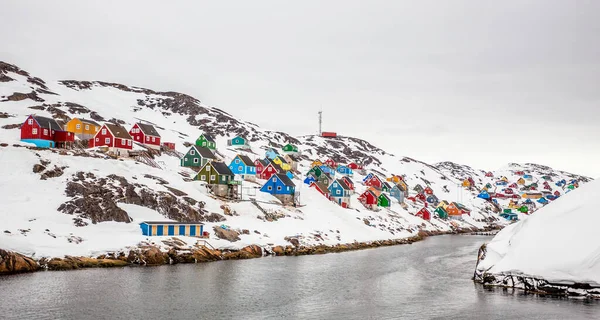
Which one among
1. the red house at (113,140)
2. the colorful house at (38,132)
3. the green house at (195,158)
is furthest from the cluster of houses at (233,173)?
the colorful house at (38,132)

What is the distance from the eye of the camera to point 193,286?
143 feet

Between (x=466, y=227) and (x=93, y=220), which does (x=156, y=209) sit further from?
(x=466, y=227)

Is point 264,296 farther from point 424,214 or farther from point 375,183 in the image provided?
point 375,183

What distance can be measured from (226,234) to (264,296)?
29.0 metres

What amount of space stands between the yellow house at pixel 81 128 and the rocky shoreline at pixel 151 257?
178 feet

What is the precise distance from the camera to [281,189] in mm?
97500

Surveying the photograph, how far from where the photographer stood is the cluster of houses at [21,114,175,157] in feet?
288

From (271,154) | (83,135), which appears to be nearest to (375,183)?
(271,154)

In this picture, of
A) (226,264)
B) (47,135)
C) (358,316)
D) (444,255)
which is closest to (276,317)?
(358,316)

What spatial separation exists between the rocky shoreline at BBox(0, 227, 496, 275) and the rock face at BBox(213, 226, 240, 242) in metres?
3.22

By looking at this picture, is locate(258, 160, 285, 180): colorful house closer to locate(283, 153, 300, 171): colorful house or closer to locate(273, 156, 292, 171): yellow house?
locate(273, 156, 292, 171): yellow house

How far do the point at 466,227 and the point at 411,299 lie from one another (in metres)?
119

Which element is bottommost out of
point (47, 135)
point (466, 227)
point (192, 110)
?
point (466, 227)

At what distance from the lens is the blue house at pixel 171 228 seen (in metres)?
61.5
